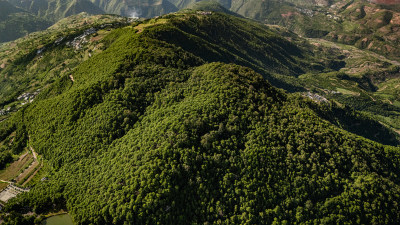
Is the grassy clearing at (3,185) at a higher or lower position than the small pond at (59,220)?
lower

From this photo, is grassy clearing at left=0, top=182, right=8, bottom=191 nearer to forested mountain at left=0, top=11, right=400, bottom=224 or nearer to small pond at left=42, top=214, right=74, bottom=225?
forested mountain at left=0, top=11, right=400, bottom=224

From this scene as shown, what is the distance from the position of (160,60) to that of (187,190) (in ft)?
302

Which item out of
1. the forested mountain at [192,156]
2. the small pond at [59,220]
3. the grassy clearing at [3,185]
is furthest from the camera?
the grassy clearing at [3,185]

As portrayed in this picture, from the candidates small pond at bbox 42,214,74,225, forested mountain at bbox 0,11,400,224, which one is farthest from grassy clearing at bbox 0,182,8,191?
small pond at bbox 42,214,74,225

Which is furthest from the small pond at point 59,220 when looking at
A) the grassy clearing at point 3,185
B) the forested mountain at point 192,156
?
the grassy clearing at point 3,185

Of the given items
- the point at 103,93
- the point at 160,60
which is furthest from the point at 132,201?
the point at 160,60

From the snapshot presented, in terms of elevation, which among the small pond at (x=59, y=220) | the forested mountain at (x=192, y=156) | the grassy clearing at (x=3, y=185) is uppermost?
the forested mountain at (x=192, y=156)

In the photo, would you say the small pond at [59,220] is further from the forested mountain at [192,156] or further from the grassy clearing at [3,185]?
the grassy clearing at [3,185]

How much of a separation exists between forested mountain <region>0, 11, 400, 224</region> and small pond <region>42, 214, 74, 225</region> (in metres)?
3.84

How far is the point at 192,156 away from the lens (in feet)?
297

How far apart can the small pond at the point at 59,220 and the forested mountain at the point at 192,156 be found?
384 centimetres

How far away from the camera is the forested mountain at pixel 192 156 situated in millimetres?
81875

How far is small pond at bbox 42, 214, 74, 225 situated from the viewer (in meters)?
80.7

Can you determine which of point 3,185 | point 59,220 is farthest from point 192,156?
point 3,185
